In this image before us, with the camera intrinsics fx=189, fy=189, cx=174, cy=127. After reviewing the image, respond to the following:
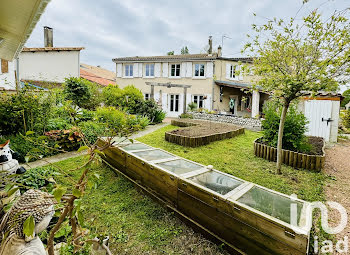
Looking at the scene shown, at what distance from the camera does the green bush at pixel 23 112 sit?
619 cm

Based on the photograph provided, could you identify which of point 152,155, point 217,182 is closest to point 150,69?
point 152,155

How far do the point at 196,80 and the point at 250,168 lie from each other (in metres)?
15.3

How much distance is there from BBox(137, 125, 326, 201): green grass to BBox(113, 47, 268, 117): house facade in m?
10.8

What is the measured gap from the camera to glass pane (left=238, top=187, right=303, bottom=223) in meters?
2.52

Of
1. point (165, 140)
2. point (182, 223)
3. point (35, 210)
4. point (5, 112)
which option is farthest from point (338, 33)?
point (5, 112)

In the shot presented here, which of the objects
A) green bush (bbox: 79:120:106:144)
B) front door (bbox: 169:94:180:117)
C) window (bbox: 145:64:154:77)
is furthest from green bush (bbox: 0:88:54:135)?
window (bbox: 145:64:154:77)

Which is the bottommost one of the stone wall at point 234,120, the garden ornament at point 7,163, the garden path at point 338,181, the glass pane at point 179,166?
the garden path at point 338,181

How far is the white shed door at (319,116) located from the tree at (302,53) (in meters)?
6.92

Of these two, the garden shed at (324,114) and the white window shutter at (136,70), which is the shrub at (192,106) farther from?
the garden shed at (324,114)

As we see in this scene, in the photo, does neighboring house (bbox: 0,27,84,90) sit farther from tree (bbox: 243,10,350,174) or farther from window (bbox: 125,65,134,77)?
tree (bbox: 243,10,350,174)

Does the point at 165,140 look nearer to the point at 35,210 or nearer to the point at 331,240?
the point at 331,240

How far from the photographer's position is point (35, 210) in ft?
4.89

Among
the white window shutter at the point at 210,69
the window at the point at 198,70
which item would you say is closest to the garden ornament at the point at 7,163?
the white window shutter at the point at 210,69

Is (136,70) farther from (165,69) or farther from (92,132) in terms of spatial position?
(92,132)
